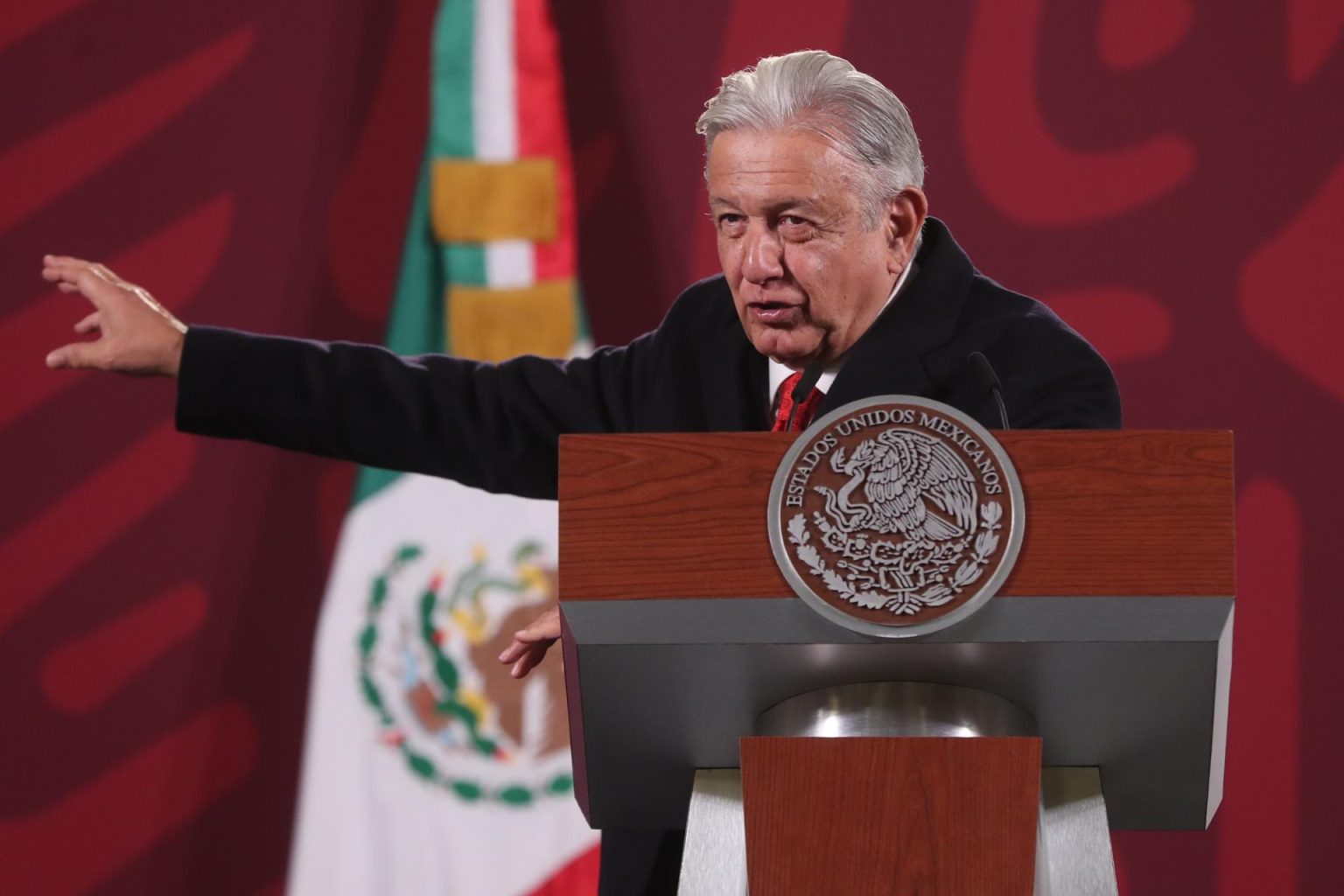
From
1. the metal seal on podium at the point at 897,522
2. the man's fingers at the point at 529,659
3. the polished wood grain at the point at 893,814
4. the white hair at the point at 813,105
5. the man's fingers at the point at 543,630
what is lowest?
the polished wood grain at the point at 893,814

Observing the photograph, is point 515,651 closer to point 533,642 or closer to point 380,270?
point 533,642

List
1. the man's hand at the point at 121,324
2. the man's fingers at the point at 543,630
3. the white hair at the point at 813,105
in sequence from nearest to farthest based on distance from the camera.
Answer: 1. the man's fingers at the point at 543,630
2. the white hair at the point at 813,105
3. the man's hand at the point at 121,324

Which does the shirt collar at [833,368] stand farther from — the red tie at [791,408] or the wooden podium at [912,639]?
the wooden podium at [912,639]

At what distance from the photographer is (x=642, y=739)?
1173mm

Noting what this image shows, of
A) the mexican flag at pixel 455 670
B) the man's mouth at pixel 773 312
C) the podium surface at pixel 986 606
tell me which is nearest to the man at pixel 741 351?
the man's mouth at pixel 773 312

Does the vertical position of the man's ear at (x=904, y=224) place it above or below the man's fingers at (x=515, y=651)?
above

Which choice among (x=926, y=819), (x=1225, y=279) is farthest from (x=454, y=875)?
(x=926, y=819)

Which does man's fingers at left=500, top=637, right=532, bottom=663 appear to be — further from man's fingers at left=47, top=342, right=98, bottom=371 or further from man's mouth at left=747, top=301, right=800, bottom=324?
man's fingers at left=47, top=342, right=98, bottom=371

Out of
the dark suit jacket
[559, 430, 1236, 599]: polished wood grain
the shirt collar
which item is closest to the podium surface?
[559, 430, 1236, 599]: polished wood grain

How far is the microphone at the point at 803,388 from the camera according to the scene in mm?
1562

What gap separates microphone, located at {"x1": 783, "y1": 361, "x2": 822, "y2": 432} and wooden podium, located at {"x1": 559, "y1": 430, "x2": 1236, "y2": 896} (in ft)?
1.65

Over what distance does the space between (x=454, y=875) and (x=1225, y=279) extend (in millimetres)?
1566

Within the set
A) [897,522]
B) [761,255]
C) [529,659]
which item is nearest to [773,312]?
[761,255]

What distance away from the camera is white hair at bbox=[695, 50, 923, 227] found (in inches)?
59.3
